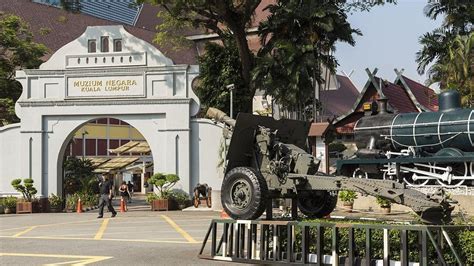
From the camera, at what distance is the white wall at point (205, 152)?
28188 mm

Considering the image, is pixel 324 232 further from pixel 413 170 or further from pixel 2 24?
pixel 2 24

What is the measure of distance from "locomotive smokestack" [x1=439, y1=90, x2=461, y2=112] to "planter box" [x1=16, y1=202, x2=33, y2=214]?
17.3 m

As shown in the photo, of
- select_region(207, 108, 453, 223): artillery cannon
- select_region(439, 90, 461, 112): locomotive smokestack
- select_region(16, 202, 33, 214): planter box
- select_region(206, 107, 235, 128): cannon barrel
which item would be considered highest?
select_region(439, 90, 461, 112): locomotive smokestack

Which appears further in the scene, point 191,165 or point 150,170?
point 150,170

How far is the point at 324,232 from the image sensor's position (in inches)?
418

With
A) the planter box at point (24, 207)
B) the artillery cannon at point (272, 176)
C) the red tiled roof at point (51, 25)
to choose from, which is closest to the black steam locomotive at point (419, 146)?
the artillery cannon at point (272, 176)

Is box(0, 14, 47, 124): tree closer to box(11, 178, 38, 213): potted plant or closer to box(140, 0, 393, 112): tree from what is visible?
box(11, 178, 38, 213): potted plant

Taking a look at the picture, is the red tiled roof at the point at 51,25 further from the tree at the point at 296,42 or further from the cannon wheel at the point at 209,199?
the cannon wheel at the point at 209,199

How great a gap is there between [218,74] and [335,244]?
24.6 meters

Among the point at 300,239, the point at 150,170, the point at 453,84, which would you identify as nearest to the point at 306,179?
the point at 300,239

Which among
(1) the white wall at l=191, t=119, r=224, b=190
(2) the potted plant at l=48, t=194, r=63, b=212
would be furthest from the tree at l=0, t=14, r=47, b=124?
(1) the white wall at l=191, t=119, r=224, b=190

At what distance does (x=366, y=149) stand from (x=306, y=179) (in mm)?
12873

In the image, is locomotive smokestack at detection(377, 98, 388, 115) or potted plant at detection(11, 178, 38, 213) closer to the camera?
locomotive smokestack at detection(377, 98, 388, 115)

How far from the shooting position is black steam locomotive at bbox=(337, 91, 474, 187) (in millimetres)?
21453
